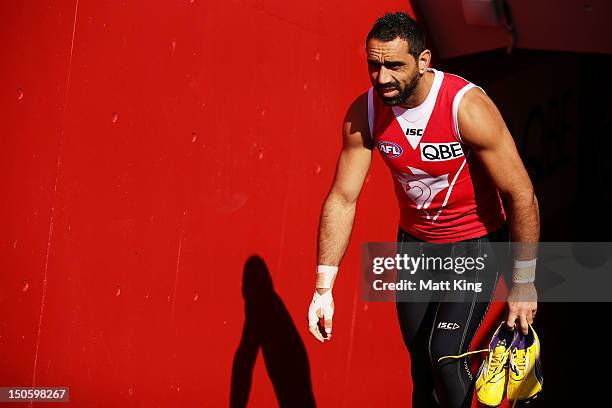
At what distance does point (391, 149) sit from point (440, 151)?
22 cm

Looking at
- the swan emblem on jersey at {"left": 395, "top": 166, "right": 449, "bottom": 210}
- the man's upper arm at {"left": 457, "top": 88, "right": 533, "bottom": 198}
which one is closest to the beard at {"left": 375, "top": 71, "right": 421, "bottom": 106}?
the man's upper arm at {"left": 457, "top": 88, "right": 533, "bottom": 198}

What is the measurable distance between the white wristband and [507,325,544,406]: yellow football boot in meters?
0.84

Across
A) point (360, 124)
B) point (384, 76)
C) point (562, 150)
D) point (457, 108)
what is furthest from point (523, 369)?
point (562, 150)

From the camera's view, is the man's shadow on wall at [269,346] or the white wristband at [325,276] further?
the man's shadow on wall at [269,346]

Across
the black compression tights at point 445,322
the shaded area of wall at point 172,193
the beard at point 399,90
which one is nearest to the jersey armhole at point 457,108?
the beard at point 399,90

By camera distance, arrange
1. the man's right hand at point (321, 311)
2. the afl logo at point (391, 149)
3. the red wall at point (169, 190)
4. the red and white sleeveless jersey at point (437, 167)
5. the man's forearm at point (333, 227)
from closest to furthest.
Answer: the red wall at point (169, 190)
the red and white sleeveless jersey at point (437, 167)
the afl logo at point (391, 149)
the man's right hand at point (321, 311)
the man's forearm at point (333, 227)

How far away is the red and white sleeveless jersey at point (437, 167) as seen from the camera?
4125 mm

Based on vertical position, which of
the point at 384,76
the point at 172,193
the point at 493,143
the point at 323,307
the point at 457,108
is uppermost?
the point at 384,76

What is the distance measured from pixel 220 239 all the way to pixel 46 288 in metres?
1.09

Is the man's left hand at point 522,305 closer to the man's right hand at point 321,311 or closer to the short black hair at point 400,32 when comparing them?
the man's right hand at point 321,311

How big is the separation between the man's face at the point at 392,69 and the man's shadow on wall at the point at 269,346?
1446 mm

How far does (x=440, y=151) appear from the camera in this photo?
416 cm

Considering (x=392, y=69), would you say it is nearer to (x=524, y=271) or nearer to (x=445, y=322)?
(x=524, y=271)

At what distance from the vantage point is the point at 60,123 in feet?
13.0
